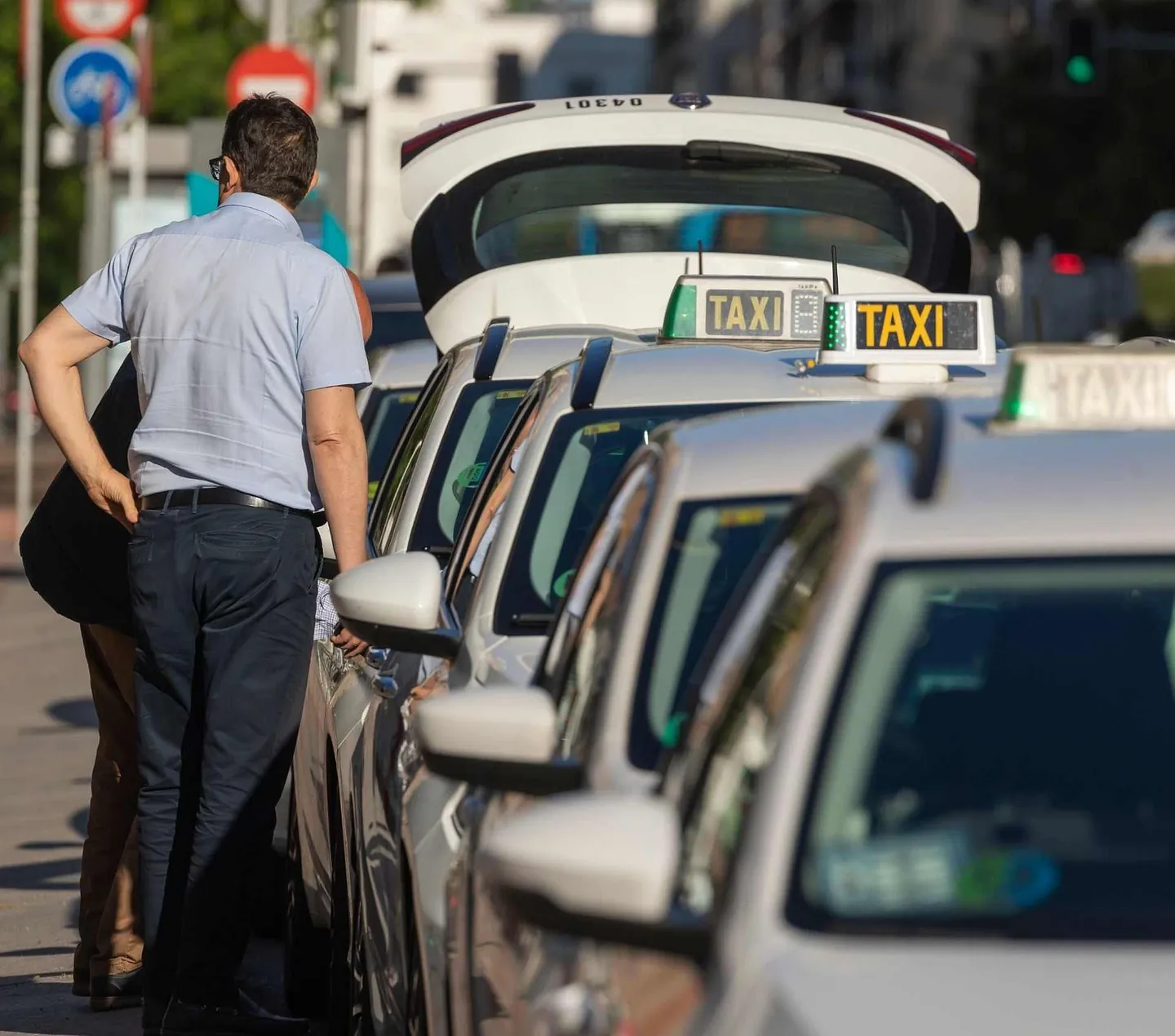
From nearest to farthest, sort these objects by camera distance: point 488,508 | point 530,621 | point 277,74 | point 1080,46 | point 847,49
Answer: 1. point 530,621
2. point 488,508
3. point 277,74
4. point 1080,46
5. point 847,49

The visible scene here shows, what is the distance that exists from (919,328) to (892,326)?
9 cm

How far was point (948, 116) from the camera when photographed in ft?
252

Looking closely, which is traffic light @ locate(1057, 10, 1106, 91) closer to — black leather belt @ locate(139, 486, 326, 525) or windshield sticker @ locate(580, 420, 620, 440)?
black leather belt @ locate(139, 486, 326, 525)

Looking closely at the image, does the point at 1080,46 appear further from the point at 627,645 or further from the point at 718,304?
the point at 627,645

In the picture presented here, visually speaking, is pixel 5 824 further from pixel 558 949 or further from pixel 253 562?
pixel 558 949

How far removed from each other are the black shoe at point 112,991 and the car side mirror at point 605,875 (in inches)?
151

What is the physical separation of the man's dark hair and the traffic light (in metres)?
29.0

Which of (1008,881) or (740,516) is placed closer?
(1008,881)

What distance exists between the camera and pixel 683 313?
6535 mm

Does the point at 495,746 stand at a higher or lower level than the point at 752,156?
lower

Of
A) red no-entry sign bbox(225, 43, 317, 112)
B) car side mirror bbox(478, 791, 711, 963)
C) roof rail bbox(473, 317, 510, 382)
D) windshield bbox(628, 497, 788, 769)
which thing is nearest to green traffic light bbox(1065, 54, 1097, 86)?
red no-entry sign bbox(225, 43, 317, 112)

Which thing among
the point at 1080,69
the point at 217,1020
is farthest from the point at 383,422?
the point at 1080,69

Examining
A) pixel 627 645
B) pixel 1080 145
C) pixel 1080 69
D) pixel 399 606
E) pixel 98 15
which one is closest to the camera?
pixel 627 645

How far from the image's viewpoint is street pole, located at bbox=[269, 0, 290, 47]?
21188 millimetres
